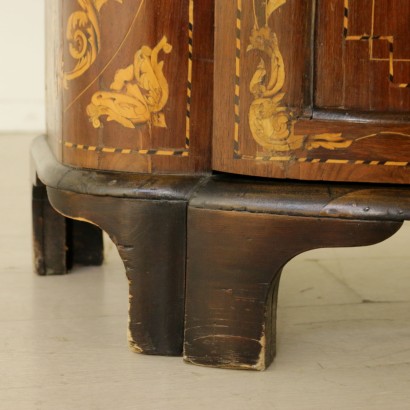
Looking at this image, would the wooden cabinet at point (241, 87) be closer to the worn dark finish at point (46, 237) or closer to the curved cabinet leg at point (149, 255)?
the curved cabinet leg at point (149, 255)

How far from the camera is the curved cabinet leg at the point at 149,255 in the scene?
937 millimetres

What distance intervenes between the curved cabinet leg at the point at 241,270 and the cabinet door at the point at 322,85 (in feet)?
0.17

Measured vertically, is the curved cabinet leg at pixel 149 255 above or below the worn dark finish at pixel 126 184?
below

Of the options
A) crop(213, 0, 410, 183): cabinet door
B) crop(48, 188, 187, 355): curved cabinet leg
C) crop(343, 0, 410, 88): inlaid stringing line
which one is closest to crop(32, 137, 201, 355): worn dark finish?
crop(48, 188, 187, 355): curved cabinet leg

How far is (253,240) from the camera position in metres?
0.90

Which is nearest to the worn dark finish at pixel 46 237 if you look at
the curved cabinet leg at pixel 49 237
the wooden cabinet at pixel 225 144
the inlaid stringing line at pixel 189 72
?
the curved cabinet leg at pixel 49 237

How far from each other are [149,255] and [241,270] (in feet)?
0.34

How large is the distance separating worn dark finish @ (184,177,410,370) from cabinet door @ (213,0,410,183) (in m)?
0.02

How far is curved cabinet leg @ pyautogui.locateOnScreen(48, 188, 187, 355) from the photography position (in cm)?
94

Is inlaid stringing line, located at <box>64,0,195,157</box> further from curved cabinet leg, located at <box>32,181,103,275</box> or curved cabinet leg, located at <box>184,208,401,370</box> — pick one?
curved cabinet leg, located at <box>32,181,103,275</box>

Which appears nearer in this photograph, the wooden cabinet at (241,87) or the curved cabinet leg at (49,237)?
the wooden cabinet at (241,87)

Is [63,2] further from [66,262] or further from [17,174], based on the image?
[17,174]

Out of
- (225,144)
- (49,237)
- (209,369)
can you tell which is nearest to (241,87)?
(225,144)

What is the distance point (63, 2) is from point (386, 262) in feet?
2.27
